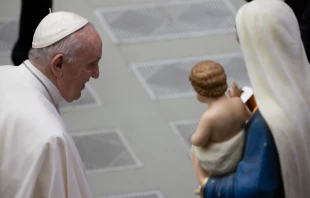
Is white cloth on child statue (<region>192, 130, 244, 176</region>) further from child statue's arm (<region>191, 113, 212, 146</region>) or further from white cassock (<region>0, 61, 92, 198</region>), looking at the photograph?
white cassock (<region>0, 61, 92, 198</region>)

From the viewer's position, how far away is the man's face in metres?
5.51

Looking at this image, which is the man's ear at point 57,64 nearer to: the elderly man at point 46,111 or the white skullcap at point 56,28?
the elderly man at point 46,111

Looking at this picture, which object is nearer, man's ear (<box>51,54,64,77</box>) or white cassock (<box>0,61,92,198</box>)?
white cassock (<box>0,61,92,198</box>)

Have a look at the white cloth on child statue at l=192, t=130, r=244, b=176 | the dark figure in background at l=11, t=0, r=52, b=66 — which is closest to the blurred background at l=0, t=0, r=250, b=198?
the dark figure in background at l=11, t=0, r=52, b=66

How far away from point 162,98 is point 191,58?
2.23ft

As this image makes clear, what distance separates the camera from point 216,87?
16.6 ft

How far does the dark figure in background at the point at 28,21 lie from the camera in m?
9.55

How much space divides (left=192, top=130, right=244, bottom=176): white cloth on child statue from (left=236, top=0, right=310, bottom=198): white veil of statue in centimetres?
22

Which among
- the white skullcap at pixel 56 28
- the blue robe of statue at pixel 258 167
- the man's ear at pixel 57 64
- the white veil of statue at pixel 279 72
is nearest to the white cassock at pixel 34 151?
the man's ear at pixel 57 64

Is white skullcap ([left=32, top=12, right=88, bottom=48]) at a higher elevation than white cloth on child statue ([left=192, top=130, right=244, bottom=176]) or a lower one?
higher

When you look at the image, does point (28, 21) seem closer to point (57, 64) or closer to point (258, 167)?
point (57, 64)

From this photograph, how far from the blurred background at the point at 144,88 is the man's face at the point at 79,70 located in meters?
2.65

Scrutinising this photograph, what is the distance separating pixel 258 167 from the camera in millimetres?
4926

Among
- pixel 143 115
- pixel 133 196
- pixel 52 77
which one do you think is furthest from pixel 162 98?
pixel 52 77
